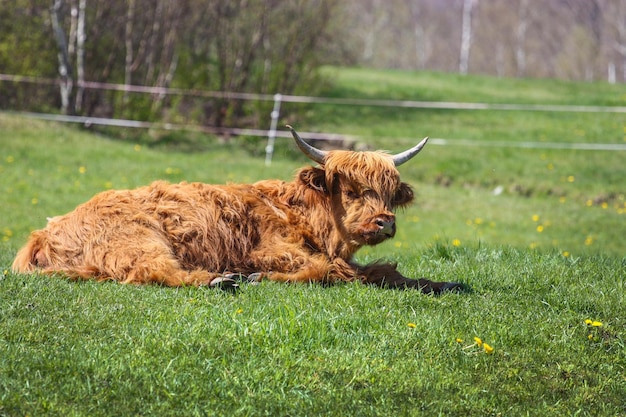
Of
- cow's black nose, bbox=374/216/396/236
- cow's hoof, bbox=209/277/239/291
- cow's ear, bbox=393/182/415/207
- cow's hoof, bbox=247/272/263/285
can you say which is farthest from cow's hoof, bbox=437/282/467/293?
cow's hoof, bbox=209/277/239/291

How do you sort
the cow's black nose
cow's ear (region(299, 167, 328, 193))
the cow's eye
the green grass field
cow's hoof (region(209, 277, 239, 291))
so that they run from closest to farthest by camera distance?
the green grass field, cow's hoof (region(209, 277, 239, 291)), the cow's black nose, the cow's eye, cow's ear (region(299, 167, 328, 193))

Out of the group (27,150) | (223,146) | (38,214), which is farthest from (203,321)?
(223,146)

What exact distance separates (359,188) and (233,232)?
1076mm

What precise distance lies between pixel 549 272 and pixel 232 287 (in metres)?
2.64

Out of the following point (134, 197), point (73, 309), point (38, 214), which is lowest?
point (38, 214)

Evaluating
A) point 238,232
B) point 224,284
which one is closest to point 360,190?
point 238,232

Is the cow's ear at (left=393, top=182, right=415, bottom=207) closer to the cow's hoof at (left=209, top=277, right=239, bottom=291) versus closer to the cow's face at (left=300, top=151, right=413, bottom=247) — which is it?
the cow's face at (left=300, top=151, right=413, bottom=247)

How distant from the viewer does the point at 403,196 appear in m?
6.91

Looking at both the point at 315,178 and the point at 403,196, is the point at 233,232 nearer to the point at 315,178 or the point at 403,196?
the point at 315,178

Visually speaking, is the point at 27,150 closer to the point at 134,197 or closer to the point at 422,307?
the point at 134,197

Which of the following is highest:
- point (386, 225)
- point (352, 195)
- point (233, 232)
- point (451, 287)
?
point (352, 195)

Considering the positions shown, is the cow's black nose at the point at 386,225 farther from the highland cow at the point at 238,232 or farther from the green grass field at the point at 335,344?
the green grass field at the point at 335,344

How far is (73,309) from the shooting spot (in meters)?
5.13

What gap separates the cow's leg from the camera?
19.7 feet
